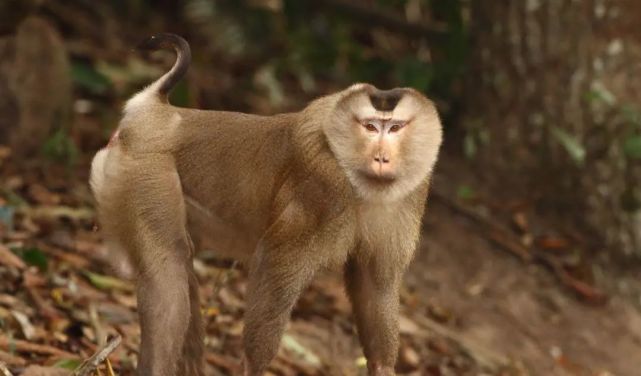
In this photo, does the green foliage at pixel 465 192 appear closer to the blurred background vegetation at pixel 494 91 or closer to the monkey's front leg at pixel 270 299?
the blurred background vegetation at pixel 494 91

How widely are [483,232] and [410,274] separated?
79cm

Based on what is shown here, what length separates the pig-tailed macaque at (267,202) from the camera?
181 inches

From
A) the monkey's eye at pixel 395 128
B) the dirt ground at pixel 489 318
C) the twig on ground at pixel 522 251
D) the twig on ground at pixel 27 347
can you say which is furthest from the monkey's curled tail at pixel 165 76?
the twig on ground at pixel 522 251

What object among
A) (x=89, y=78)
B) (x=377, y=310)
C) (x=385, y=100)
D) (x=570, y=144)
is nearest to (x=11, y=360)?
(x=377, y=310)

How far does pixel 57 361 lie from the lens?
5305 mm

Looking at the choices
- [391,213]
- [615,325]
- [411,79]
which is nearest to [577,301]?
[615,325]

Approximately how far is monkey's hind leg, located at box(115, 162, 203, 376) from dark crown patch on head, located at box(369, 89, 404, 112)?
3.28 ft

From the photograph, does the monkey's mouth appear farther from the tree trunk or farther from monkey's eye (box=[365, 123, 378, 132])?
the tree trunk

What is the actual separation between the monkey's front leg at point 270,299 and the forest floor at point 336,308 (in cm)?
91

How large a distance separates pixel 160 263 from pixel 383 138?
1.09 metres

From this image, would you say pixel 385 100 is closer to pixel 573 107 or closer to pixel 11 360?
pixel 11 360

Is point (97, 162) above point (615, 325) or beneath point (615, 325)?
above

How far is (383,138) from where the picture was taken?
179 inches

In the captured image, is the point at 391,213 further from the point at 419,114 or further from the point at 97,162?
the point at 97,162
